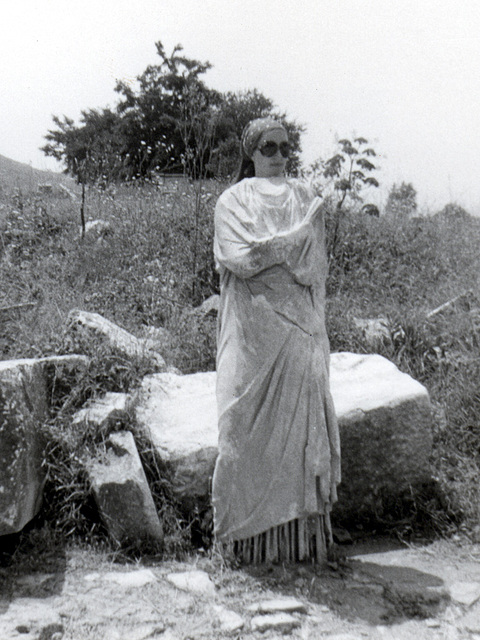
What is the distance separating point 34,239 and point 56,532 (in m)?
5.82

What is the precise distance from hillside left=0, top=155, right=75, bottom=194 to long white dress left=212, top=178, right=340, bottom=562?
821 centimetres

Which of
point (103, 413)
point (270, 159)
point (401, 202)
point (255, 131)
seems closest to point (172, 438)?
point (103, 413)

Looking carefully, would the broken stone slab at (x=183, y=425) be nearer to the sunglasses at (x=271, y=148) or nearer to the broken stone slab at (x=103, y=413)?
the broken stone slab at (x=103, y=413)

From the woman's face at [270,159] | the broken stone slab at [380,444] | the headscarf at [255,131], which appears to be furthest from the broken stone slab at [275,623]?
the headscarf at [255,131]

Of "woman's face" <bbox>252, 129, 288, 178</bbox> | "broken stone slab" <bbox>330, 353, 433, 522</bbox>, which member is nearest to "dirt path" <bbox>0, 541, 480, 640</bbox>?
"broken stone slab" <bbox>330, 353, 433, 522</bbox>

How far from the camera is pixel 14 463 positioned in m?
3.55

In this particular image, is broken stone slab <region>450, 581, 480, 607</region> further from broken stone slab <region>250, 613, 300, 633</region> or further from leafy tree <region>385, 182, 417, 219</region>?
leafy tree <region>385, 182, 417, 219</region>

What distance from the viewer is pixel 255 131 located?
380 cm

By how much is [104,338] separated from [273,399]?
207cm

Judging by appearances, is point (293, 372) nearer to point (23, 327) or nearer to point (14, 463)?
point (14, 463)

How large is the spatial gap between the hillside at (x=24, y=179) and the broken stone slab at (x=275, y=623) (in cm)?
914

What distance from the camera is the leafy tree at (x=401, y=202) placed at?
1119 centimetres

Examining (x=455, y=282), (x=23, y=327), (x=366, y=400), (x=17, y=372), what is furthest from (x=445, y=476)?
(x=455, y=282)

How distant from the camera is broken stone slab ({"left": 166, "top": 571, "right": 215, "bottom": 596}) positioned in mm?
3361
